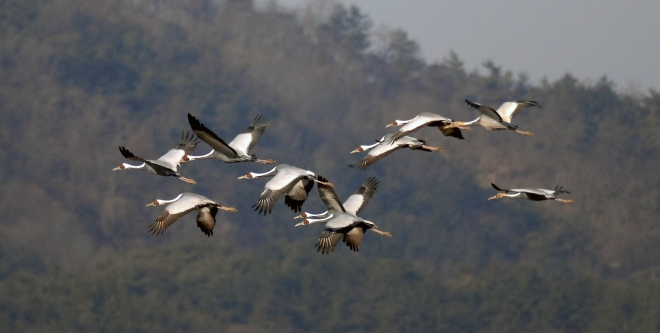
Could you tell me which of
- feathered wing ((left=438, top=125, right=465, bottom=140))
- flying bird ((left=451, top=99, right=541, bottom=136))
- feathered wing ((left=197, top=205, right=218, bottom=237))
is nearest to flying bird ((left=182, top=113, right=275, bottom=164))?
feathered wing ((left=197, top=205, right=218, bottom=237))

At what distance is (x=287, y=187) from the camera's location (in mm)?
23547

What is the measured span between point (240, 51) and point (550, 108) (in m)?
Result: 28.3

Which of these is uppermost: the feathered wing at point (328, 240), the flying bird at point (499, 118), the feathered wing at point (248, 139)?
the feathered wing at point (248, 139)

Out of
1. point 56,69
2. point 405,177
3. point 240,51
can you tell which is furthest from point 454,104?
point 56,69

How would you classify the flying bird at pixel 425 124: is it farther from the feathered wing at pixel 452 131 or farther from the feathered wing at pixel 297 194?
the feathered wing at pixel 297 194

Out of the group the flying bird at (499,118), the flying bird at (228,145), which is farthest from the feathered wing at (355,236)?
the flying bird at (499,118)

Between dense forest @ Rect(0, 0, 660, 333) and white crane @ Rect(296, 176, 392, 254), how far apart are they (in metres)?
47.0

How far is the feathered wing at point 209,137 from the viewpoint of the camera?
22000mm

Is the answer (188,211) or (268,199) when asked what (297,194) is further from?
(188,211)

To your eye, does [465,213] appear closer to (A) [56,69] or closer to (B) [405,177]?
(B) [405,177]

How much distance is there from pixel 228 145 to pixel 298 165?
73627 millimetres

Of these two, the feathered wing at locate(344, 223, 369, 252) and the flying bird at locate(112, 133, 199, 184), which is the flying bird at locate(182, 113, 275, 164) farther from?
the feathered wing at locate(344, 223, 369, 252)

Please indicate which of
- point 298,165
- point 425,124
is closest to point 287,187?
point 425,124

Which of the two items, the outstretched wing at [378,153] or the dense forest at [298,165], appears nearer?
the outstretched wing at [378,153]
